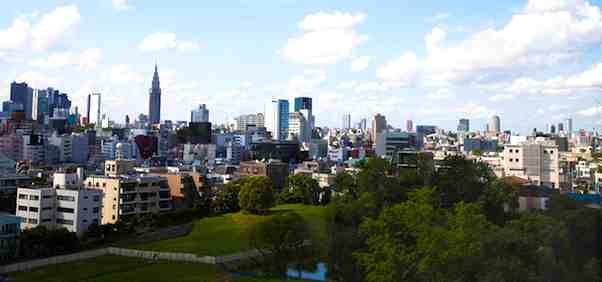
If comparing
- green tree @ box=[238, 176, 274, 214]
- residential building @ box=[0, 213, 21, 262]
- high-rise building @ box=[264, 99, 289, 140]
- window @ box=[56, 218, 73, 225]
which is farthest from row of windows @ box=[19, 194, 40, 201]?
high-rise building @ box=[264, 99, 289, 140]

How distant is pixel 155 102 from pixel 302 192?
228 ft

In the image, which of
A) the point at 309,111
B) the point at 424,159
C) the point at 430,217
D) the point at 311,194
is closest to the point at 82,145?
the point at 311,194

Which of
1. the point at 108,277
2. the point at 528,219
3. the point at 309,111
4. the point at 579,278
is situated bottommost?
the point at 108,277

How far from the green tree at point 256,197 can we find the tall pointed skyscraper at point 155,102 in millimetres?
70690

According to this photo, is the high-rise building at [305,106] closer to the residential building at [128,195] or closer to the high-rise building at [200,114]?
the high-rise building at [200,114]

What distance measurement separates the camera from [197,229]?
63.3 ft

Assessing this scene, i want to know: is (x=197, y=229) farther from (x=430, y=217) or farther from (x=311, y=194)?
(x=430, y=217)

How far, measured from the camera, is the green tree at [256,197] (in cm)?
2128

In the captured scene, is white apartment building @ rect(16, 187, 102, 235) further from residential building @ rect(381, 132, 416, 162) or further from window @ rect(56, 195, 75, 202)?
residential building @ rect(381, 132, 416, 162)

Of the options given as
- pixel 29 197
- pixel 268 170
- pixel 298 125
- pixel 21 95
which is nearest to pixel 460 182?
pixel 29 197

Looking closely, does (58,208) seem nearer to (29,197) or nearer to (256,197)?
(29,197)

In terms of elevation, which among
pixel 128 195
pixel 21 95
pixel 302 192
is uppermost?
pixel 21 95

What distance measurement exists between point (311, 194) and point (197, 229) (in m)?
7.13

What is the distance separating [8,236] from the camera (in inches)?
574
